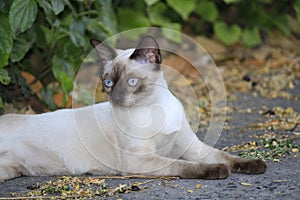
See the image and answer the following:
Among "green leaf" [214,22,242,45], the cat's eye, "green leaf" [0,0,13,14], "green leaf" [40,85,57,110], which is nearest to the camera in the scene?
the cat's eye

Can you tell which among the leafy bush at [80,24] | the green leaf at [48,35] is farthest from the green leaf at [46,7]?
the green leaf at [48,35]

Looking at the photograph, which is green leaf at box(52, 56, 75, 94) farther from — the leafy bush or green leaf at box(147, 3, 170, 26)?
green leaf at box(147, 3, 170, 26)

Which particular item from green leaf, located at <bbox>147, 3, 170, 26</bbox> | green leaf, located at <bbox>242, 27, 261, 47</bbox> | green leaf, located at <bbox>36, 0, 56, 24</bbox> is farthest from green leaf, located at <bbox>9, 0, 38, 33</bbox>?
green leaf, located at <bbox>242, 27, 261, 47</bbox>

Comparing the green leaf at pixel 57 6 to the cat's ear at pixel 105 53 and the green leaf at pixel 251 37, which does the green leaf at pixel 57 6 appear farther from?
the green leaf at pixel 251 37

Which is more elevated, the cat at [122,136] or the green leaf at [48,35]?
the green leaf at [48,35]

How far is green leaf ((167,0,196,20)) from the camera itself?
563 centimetres

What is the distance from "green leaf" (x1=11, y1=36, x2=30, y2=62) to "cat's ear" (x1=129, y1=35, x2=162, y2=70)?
121 cm

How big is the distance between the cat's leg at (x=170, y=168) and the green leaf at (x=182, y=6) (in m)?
2.97

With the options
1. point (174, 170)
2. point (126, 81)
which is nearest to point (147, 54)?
point (126, 81)

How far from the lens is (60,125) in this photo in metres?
3.14

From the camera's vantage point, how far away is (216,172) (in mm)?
2713

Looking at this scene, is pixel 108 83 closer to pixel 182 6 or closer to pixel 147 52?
pixel 147 52

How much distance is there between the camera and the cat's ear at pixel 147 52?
2807 mm

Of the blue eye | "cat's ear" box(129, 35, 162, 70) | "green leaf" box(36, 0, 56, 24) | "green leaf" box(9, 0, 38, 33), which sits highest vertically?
"green leaf" box(36, 0, 56, 24)
